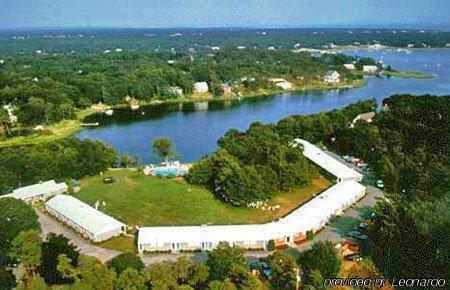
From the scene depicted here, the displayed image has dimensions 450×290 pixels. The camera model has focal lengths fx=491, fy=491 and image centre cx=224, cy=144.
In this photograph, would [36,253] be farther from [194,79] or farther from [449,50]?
[449,50]

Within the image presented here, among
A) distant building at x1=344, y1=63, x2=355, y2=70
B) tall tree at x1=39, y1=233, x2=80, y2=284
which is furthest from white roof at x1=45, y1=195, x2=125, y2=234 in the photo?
distant building at x1=344, y1=63, x2=355, y2=70

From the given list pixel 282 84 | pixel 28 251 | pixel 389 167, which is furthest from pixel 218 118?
pixel 28 251

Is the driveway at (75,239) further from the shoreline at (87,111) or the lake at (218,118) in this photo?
the shoreline at (87,111)

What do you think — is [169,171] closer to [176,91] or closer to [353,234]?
[353,234]

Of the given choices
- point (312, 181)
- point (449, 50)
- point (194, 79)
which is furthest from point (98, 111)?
point (449, 50)

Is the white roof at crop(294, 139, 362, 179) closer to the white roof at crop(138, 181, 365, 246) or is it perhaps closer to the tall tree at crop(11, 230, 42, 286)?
the white roof at crop(138, 181, 365, 246)
